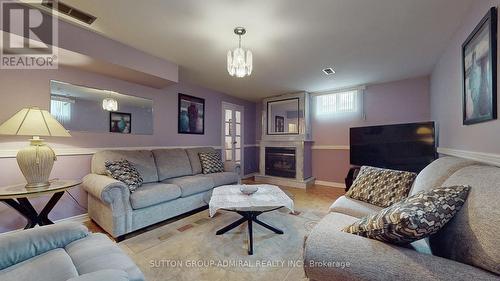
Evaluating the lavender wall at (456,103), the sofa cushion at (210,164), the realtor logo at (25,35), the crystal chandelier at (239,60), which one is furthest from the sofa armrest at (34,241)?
the lavender wall at (456,103)

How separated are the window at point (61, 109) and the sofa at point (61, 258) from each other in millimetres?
1965

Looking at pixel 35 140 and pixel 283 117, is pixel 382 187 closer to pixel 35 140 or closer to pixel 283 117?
pixel 35 140

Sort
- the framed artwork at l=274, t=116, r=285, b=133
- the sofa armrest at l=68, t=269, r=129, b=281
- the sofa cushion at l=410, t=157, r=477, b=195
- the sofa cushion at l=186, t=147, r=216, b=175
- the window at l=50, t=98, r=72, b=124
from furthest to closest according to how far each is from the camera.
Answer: the framed artwork at l=274, t=116, r=285, b=133
the sofa cushion at l=186, t=147, r=216, b=175
the window at l=50, t=98, r=72, b=124
the sofa cushion at l=410, t=157, r=477, b=195
the sofa armrest at l=68, t=269, r=129, b=281

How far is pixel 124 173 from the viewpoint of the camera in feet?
7.74

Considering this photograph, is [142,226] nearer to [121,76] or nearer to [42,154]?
[42,154]

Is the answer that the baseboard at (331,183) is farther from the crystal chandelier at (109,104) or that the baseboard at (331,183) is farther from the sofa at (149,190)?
the crystal chandelier at (109,104)

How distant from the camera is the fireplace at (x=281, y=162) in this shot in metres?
4.82

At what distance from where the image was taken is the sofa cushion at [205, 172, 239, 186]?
3220 millimetres

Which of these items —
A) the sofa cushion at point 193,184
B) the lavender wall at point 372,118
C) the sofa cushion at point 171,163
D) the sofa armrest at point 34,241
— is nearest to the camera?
the sofa armrest at point 34,241

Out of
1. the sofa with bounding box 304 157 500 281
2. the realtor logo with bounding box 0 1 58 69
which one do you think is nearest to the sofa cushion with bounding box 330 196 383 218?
the sofa with bounding box 304 157 500 281

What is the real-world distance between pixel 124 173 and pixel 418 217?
263 centimetres

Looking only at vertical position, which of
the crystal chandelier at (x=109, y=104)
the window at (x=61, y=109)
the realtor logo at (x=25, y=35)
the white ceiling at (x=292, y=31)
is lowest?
the window at (x=61, y=109)

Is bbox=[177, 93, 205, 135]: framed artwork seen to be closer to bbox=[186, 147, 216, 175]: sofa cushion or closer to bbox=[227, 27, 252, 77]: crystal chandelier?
bbox=[186, 147, 216, 175]: sofa cushion

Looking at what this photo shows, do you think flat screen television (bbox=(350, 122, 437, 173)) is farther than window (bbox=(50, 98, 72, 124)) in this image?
Yes
